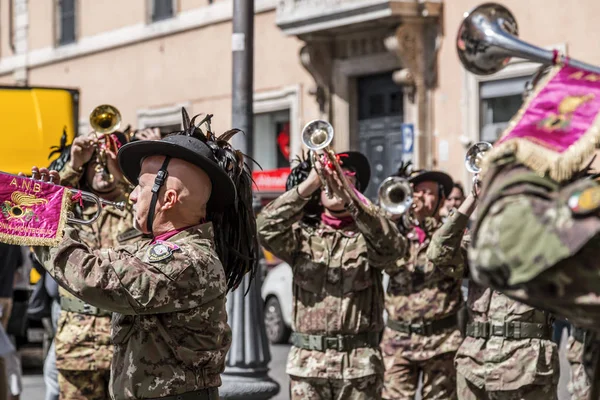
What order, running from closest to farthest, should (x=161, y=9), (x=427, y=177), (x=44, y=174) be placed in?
(x=44, y=174)
(x=427, y=177)
(x=161, y=9)

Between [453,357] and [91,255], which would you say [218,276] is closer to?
[91,255]

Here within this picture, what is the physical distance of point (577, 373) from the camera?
7691mm

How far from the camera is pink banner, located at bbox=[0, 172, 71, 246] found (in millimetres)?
4668

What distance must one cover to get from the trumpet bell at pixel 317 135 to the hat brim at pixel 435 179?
163cm

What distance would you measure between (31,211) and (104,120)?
2.87 meters

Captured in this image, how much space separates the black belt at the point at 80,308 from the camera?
697 cm

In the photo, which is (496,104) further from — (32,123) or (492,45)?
(492,45)

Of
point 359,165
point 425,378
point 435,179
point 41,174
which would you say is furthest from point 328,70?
point 41,174

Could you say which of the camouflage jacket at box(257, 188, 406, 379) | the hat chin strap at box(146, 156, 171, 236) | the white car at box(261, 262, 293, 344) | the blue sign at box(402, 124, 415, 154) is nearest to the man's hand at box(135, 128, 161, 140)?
the camouflage jacket at box(257, 188, 406, 379)

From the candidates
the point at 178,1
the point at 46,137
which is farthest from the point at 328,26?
the point at 46,137

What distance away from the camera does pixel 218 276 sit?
468 cm

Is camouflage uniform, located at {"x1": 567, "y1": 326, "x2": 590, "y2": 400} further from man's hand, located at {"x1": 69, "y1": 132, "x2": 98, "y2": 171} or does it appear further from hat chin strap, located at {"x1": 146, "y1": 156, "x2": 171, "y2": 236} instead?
hat chin strap, located at {"x1": 146, "y1": 156, "x2": 171, "y2": 236}

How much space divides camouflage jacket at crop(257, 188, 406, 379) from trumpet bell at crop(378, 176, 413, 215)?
111 cm

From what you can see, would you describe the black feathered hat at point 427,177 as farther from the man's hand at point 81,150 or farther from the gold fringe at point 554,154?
the gold fringe at point 554,154
